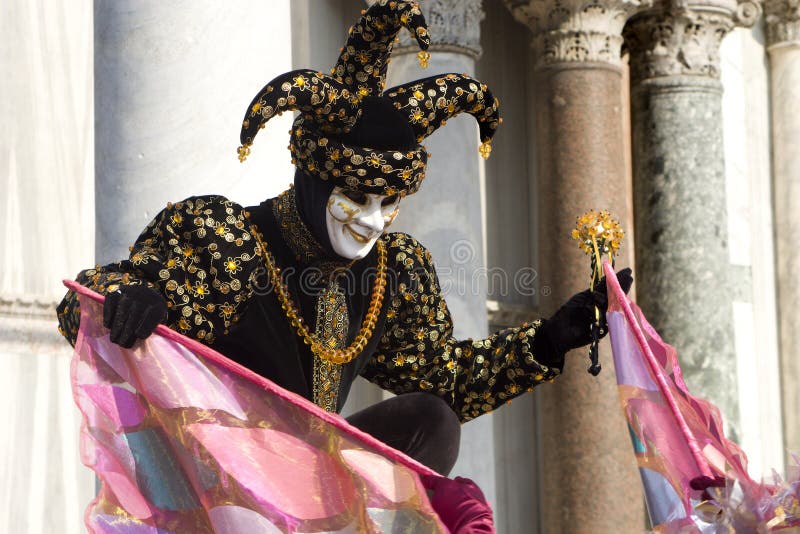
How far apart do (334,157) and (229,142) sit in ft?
3.17

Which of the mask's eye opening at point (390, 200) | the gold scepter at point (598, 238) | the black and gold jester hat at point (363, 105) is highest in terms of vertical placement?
the black and gold jester hat at point (363, 105)

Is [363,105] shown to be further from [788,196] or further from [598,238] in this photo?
[788,196]

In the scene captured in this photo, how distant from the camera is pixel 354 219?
3.09 meters

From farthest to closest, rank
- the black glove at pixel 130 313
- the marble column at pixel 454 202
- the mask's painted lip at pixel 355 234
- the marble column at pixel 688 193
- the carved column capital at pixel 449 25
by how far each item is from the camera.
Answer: the marble column at pixel 688 193, the carved column capital at pixel 449 25, the marble column at pixel 454 202, the mask's painted lip at pixel 355 234, the black glove at pixel 130 313

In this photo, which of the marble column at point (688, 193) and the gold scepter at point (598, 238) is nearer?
the gold scepter at point (598, 238)

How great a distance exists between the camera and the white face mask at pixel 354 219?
122 inches

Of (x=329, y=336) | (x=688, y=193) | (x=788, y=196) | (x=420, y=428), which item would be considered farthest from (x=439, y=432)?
(x=788, y=196)

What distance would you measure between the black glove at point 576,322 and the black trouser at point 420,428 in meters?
0.28

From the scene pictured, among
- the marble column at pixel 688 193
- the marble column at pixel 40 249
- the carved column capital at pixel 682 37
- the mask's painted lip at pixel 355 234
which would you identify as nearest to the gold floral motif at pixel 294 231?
the mask's painted lip at pixel 355 234

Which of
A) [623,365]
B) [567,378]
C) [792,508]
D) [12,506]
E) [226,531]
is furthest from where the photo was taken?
[567,378]

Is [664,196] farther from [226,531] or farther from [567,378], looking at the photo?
[226,531]

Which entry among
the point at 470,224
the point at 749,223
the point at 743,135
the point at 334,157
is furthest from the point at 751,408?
the point at 334,157

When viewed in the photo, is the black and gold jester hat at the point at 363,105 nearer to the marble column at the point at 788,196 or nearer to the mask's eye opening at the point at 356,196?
the mask's eye opening at the point at 356,196

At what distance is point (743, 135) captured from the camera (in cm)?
867
